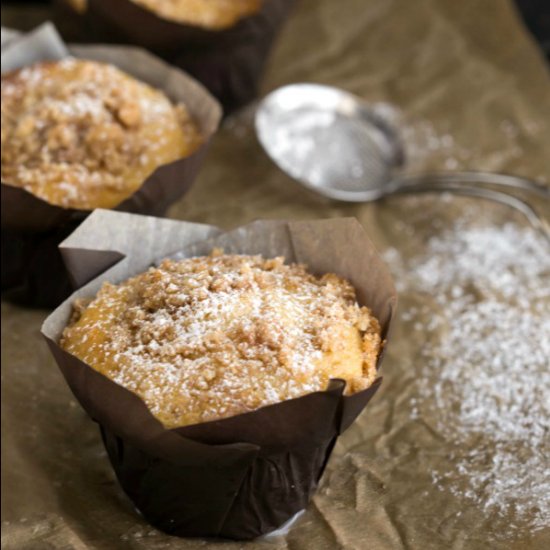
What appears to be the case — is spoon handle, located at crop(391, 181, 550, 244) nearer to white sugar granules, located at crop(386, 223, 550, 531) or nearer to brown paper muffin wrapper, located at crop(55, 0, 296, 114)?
white sugar granules, located at crop(386, 223, 550, 531)

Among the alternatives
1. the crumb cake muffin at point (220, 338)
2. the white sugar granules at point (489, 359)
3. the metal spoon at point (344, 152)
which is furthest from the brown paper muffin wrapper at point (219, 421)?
the metal spoon at point (344, 152)

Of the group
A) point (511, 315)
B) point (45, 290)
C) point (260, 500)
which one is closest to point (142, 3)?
point (45, 290)

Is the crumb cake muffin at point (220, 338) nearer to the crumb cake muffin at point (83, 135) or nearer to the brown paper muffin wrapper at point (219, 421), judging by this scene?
the brown paper muffin wrapper at point (219, 421)

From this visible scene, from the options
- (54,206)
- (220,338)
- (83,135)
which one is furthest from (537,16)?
(220,338)

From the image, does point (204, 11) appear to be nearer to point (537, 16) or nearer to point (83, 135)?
point (83, 135)

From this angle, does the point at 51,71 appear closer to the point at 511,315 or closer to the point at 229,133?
the point at 229,133

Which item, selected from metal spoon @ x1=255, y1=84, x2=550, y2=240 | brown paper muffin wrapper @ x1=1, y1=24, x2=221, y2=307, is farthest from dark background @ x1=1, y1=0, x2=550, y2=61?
brown paper muffin wrapper @ x1=1, y1=24, x2=221, y2=307

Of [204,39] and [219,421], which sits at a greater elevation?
[219,421]
